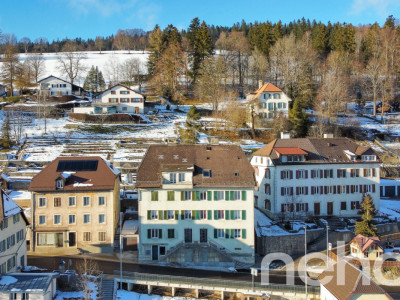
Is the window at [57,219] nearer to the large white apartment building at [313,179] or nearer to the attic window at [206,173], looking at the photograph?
the attic window at [206,173]

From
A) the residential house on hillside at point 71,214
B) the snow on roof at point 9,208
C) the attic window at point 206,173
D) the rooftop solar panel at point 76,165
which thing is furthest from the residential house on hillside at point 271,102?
the snow on roof at point 9,208

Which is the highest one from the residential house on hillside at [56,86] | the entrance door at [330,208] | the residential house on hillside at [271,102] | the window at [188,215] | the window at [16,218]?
the residential house on hillside at [56,86]

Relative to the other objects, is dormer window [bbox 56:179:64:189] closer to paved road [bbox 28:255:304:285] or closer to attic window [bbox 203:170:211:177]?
paved road [bbox 28:255:304:285]

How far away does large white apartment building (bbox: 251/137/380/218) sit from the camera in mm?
48344

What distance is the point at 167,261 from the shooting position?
39531 millimetres

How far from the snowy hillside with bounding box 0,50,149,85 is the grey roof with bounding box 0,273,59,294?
10047 cm

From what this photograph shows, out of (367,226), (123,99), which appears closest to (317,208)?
(367,226)

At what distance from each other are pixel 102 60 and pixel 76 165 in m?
118

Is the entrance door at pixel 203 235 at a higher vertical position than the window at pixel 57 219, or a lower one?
lower

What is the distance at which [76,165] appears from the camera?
43031 millimetres

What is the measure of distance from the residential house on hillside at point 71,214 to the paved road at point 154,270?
2.12 meters

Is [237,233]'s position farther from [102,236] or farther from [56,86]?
[56,86]

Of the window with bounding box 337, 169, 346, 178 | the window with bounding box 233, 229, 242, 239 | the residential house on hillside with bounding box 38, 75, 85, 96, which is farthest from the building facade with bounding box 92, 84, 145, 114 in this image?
the window with bounding box 233, 229, 242, 239

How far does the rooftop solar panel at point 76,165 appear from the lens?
140 ft
